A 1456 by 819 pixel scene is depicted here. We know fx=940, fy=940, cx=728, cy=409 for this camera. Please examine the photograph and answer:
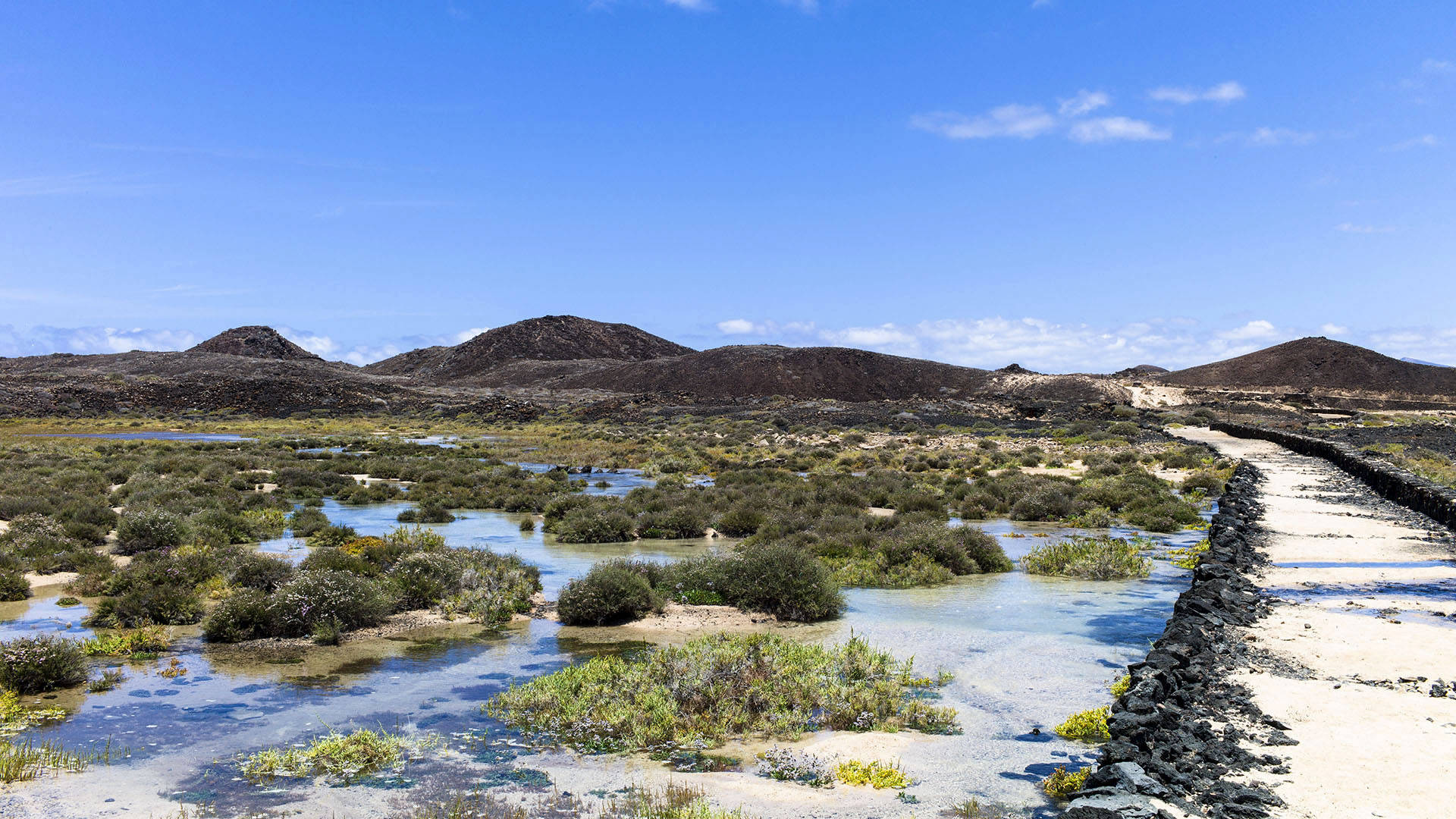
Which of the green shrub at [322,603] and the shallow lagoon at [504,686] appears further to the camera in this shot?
the green shrub at [322,603]

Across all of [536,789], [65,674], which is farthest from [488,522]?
[536,789]

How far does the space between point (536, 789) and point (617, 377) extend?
110 m

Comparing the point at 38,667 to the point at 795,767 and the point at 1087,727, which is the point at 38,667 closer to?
the point at 795,767

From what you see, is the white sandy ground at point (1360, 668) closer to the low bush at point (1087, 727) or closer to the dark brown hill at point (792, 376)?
the low bush at point (1087, 727)

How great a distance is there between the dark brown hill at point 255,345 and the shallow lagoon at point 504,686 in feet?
526

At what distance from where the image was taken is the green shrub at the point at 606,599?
13789 mm

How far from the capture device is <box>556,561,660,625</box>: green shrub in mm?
13789

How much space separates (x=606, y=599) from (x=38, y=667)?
22.1ft

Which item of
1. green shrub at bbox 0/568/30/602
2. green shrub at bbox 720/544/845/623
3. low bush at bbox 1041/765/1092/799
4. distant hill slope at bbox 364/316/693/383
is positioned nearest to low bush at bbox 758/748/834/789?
low bush at bbox 1041/765/1092/799

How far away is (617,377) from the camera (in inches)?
4594

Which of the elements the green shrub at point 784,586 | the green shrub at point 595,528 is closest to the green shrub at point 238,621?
the green shrub at point 784,586

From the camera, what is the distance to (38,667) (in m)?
10.1

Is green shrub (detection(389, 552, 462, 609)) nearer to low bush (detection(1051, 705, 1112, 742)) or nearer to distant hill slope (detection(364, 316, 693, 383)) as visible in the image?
A: low bush (detection(1051, 705, 1112, 742))

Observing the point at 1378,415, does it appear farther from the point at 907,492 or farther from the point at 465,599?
the point at 465,599
